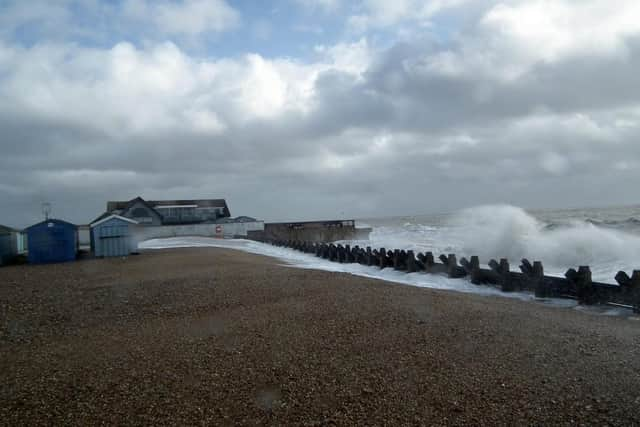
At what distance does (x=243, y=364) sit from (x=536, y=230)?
1788 cm

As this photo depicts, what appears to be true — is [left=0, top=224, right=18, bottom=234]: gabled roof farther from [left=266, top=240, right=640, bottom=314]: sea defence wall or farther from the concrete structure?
the concrete structure

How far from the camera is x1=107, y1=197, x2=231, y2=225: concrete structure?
44.7m

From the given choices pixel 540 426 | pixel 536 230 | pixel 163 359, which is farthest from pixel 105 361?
pixel 536 230

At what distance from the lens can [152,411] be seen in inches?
133

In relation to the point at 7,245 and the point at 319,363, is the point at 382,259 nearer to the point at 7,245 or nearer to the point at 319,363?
the point at 319,363

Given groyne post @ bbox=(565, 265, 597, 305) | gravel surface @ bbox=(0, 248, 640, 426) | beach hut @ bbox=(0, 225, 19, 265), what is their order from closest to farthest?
gravel surface @ bbox=(0, 248, 640, 426) → groyne post @ bbox=(565, 265, 597, 305) → beach hut @ bbox=(0, 225, 19, 265)

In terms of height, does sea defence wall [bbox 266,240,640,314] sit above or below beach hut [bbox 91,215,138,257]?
below

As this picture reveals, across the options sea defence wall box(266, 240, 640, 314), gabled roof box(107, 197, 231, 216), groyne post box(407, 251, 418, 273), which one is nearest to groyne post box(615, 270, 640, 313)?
sea defence wall box(266, 240, 640, 314)

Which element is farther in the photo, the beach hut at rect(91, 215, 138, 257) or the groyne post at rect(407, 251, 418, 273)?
the beach hut at rect(91, 215, 138, 257)

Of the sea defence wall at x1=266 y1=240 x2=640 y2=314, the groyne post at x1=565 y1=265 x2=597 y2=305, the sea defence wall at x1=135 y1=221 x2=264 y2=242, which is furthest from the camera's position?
the sea defence wall at x1=135 y1=221 x2=264 y2=242

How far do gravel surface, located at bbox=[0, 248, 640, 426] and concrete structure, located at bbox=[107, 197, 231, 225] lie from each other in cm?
3959

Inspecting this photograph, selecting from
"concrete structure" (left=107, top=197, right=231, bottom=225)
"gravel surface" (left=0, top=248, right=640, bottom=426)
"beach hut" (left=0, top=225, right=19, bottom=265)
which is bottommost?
"gravel surface" (left=0, top=248, right=640, bottom=426)

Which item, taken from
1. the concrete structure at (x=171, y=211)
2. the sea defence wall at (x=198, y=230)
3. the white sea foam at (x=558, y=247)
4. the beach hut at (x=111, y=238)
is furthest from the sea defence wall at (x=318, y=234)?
the white sea foam at (x=558, y=247)

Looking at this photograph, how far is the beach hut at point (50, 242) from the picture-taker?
1902cm
